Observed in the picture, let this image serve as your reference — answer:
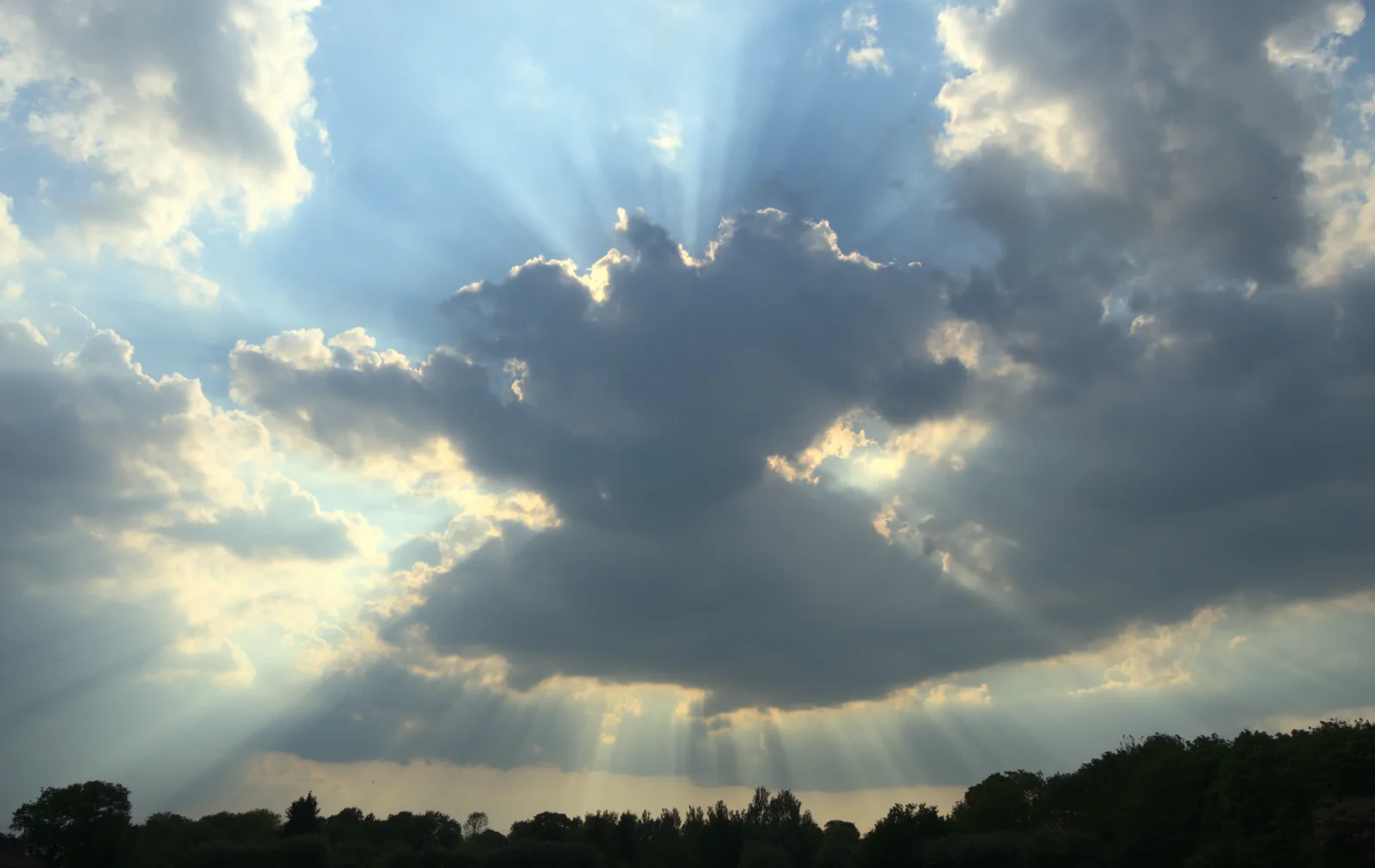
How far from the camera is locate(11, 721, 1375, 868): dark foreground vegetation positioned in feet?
249

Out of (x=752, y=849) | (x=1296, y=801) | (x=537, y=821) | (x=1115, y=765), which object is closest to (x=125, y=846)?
(x=537, y=821)

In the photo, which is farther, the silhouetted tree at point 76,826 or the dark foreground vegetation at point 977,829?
the silhouetted tree at point 76,826

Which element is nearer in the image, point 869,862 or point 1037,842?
point 1037,842

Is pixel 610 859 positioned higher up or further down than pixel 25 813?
further down

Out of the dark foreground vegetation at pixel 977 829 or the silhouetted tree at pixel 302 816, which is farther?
the silhouetted tree at pixel 302 816

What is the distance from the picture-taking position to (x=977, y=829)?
133m

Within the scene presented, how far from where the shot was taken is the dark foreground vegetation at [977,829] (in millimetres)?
75875

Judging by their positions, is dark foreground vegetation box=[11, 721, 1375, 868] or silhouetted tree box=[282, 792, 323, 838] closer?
dark foreground vegetation box=[11, 721, 1375, 868]

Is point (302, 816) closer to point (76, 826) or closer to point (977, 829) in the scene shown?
point (76, 826)

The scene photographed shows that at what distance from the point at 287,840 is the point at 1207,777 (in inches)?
4259

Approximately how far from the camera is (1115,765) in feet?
380

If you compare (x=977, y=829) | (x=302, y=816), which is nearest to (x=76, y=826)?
(x=302, y=816)

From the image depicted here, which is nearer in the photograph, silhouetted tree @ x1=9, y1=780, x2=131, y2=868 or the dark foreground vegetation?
the dark foreground vegetation

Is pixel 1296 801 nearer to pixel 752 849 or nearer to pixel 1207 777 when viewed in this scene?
pixel 1207 777
